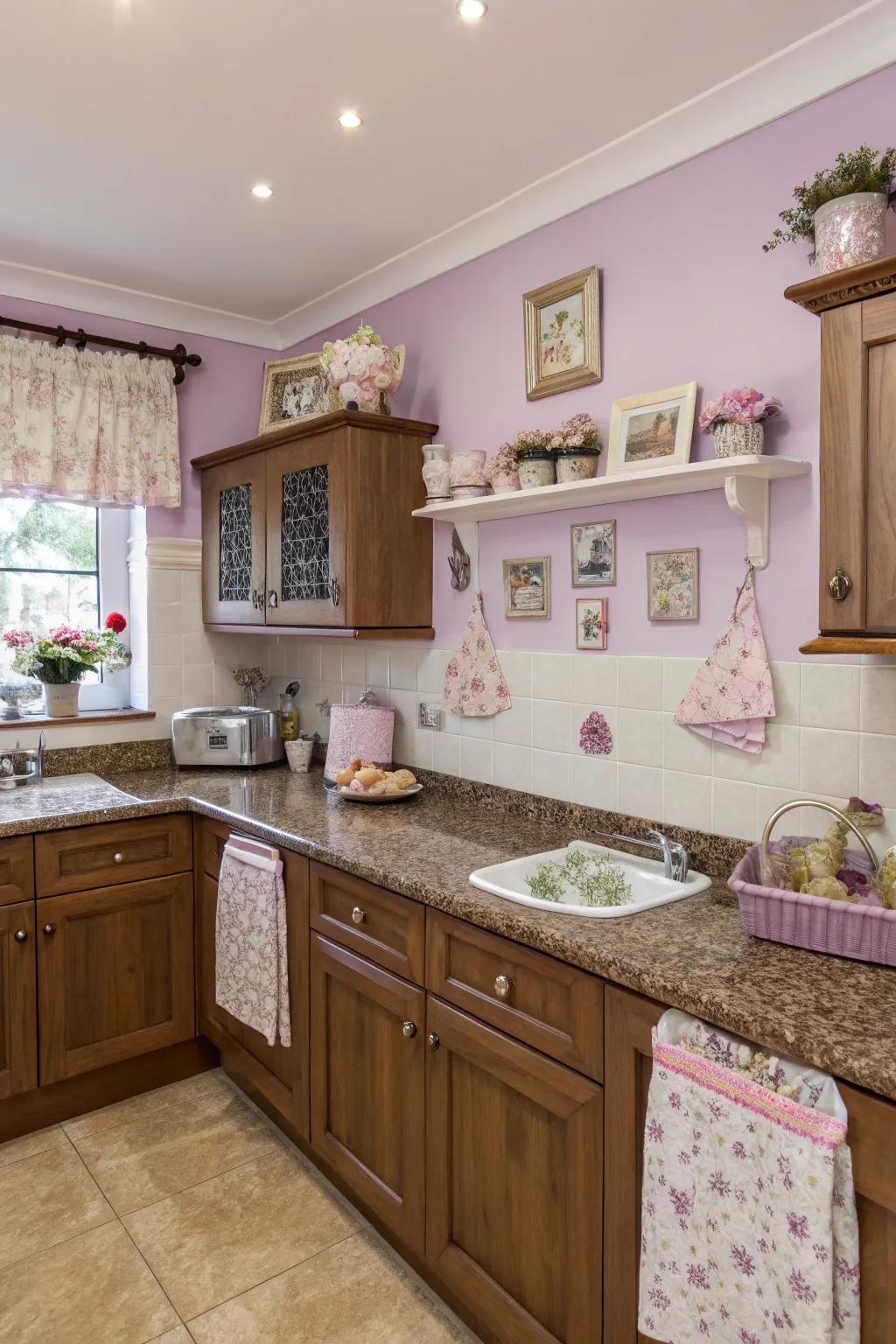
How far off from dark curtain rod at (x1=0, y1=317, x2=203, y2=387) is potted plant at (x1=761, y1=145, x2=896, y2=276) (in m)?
2.31

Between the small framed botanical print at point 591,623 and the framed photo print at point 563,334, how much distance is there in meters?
0.56

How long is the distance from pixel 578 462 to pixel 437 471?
19.8 inches

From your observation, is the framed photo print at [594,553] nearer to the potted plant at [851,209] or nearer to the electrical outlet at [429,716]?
the electrical outlet at [429,716]

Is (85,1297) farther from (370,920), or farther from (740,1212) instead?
(740,1212)

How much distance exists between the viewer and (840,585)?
1.45 m

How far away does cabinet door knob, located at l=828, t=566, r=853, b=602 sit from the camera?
56.8 inches

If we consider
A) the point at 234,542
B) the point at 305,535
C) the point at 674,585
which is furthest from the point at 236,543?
the point at 674,585

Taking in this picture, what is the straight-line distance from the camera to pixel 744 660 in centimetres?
190

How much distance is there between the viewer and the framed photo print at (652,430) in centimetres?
200

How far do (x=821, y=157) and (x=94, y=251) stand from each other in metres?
2.11

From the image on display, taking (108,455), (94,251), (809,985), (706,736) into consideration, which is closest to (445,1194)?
(809,985)

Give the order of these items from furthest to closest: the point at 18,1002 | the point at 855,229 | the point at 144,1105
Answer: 1. the point at 144,1105
2. the point at 18,1002
3. the point at 855,229

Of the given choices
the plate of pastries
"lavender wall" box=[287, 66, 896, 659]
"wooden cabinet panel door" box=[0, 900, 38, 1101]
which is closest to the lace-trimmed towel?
the plate of pastries

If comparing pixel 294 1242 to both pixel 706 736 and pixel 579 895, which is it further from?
pixel 706 736
